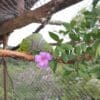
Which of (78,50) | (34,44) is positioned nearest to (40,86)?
(34,44)

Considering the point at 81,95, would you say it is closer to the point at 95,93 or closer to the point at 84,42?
the point at 95,93

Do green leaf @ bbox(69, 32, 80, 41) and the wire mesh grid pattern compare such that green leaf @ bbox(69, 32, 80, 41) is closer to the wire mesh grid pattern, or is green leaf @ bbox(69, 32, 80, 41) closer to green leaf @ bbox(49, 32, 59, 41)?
green leaf @ bbox(49, 32, 59, 41)

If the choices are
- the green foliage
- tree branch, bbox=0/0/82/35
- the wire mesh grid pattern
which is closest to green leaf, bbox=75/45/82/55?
the green foliage

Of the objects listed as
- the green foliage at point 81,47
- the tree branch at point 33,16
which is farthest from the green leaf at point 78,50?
the tree branch at point 33,16

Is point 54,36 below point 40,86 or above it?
above

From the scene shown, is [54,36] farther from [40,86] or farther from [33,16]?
[40,86]

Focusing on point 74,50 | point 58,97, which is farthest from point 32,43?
point 58,97

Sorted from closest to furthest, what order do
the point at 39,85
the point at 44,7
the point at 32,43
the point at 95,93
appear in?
the point at 44,7
the point at 32,43
the point at 95,93
the point at 39,85

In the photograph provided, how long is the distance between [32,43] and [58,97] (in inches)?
39.2

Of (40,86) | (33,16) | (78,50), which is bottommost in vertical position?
(40,86)

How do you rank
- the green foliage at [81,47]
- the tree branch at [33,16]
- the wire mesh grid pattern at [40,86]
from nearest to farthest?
the green foliage at [81,47] < the tree branch at [33,16] < the wire mesh grid pattern at [40,86]

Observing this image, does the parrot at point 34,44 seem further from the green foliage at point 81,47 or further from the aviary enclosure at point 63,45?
the green foliage at point 81,47

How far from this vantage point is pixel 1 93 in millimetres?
2031

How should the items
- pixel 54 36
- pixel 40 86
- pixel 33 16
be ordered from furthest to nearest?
1. pixel 40 86
2. pixel 33 16
3. pixel 54 36
